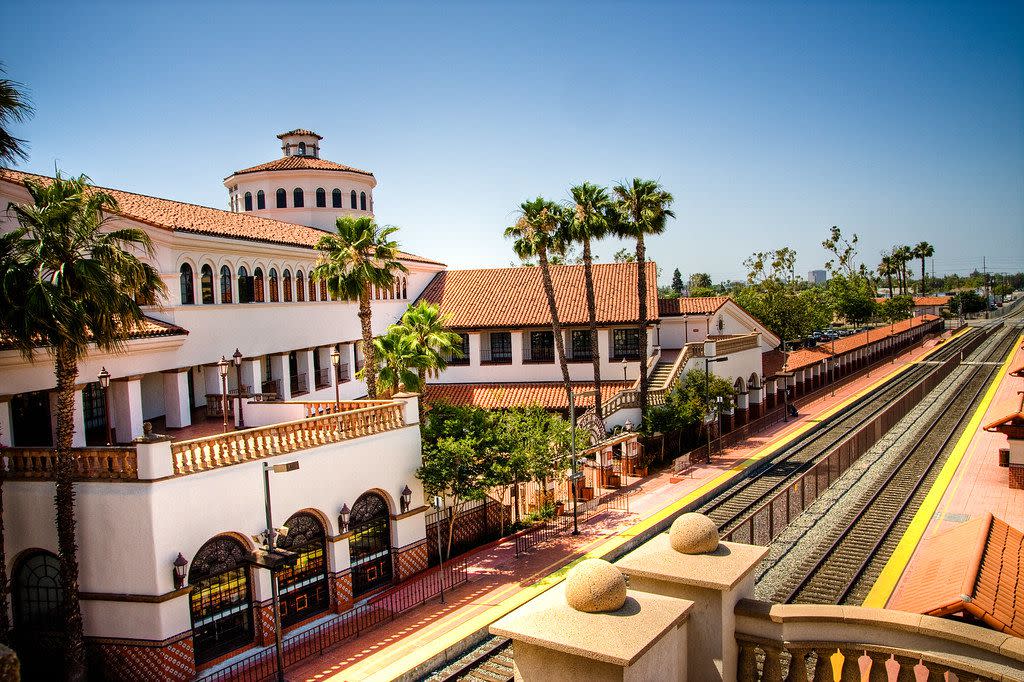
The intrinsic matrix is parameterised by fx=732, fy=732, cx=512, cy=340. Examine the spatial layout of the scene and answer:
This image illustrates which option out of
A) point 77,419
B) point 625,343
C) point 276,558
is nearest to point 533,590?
point 276,558

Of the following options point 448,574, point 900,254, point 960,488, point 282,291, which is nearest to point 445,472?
point 448,574

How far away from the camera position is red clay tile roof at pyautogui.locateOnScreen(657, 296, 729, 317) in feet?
146

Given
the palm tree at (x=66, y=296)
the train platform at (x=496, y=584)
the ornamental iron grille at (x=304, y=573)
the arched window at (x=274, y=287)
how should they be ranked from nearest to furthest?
the palm tree at (x=66, y=296) → the train platform at (x=496, y=584) → the ornamental iron grille at (x=304, y=573) → the arched window at (x=274, y=287)

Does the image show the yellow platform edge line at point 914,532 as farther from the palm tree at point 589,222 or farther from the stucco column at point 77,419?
the stucco column at point 77,419

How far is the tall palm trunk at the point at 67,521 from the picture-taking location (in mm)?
14812

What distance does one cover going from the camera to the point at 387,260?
2627cm

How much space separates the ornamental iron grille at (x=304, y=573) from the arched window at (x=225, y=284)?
32.8 ft

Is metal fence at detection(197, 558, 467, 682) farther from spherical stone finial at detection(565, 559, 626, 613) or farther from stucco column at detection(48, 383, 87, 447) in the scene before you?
spherical stone finial at detection(565, 559, 626, 613)

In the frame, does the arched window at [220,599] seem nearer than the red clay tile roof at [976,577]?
No

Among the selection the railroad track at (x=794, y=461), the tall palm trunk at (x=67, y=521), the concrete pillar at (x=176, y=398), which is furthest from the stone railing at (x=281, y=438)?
the railroad track at (x=794, y=461)

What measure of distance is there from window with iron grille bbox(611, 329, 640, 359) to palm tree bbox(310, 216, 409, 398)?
17.2 metres

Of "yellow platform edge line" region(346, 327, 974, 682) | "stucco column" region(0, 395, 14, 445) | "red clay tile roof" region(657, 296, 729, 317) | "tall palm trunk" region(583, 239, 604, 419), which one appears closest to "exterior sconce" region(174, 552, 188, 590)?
"yellow platform edge line" region(346, 327, 974, 682)

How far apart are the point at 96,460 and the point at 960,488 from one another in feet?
87.7

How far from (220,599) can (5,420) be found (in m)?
6.32
